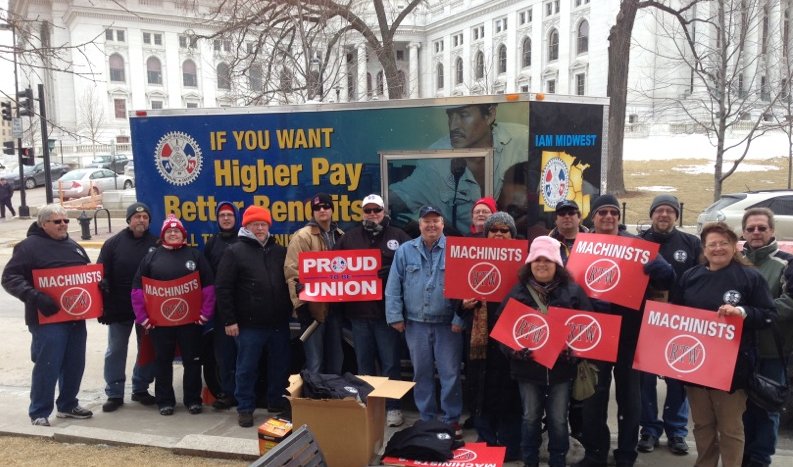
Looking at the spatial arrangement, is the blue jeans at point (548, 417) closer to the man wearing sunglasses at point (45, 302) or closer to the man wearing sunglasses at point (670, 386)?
the man wearing sunglasses at point (670, 386)

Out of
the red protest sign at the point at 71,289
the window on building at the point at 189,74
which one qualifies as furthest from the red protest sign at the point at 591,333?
the window on building at the point at 189,74

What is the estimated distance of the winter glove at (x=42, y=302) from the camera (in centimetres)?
547

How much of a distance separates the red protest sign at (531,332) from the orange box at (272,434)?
154cm

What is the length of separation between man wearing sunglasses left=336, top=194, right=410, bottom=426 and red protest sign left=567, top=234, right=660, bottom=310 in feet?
5.31

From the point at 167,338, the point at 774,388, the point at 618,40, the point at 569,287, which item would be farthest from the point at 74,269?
the point at 618,40

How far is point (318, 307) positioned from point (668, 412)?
9.54 ft

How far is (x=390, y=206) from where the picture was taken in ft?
20.1

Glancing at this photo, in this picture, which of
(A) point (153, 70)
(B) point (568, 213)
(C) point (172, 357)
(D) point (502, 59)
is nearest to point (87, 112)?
(A) point (153, 70)

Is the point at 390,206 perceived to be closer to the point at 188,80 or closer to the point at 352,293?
the point at 352,293

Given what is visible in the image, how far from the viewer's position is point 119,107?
73750 millimetres

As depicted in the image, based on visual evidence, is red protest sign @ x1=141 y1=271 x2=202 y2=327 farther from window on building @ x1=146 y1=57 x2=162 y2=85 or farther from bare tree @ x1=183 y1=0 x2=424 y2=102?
window on building @ x1=146 y1=57 x2=162 y2=85

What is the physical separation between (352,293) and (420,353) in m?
0.79

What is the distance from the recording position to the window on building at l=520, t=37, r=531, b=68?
243 ft

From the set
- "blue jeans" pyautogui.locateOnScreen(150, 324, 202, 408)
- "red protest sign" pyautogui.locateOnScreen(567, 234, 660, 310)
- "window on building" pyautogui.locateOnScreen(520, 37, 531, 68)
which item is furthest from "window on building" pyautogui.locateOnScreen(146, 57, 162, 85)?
"red protest sign" pyautogui.locateOnScreen(567, 234, 660, 310)
